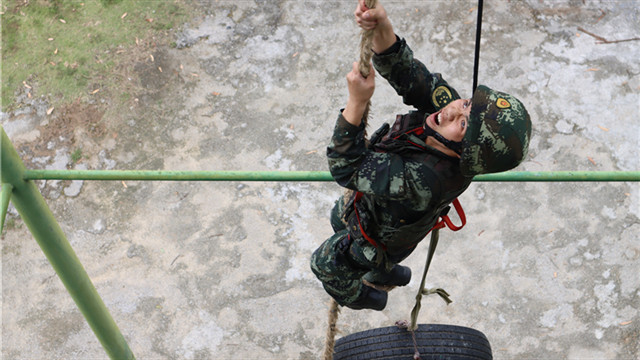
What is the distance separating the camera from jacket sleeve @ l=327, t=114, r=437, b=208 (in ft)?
6.68

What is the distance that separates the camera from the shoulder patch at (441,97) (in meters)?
2.36

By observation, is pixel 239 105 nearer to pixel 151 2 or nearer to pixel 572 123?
pixel 151 2

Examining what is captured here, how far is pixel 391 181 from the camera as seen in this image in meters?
2.08

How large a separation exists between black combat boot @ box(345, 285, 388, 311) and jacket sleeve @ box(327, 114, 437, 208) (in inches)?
39.6

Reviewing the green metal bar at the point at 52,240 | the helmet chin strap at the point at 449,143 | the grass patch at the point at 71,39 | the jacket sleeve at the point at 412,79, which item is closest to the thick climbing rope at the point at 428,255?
the jacket sleeve at the point at 412,79

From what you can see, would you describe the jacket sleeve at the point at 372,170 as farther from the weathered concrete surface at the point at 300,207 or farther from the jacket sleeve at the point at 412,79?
the weathered concrete surface at the point at 300,207

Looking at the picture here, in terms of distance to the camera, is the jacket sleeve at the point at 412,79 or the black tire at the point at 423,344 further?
the black tire at the point at 423,344

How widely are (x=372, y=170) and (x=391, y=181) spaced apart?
0.07 meters

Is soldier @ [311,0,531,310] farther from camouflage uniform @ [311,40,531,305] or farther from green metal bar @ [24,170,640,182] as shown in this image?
green metal bar @ [24,170,640,182]

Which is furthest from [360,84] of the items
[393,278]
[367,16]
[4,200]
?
[4,200]

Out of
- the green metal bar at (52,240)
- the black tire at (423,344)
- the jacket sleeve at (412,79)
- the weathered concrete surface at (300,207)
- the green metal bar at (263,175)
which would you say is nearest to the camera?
the jacket sleeve at (412,79)

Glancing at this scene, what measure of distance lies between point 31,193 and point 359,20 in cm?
152

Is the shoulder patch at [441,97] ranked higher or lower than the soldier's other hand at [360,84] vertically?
lower

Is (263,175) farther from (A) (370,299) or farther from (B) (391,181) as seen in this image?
(A) (370,299)
